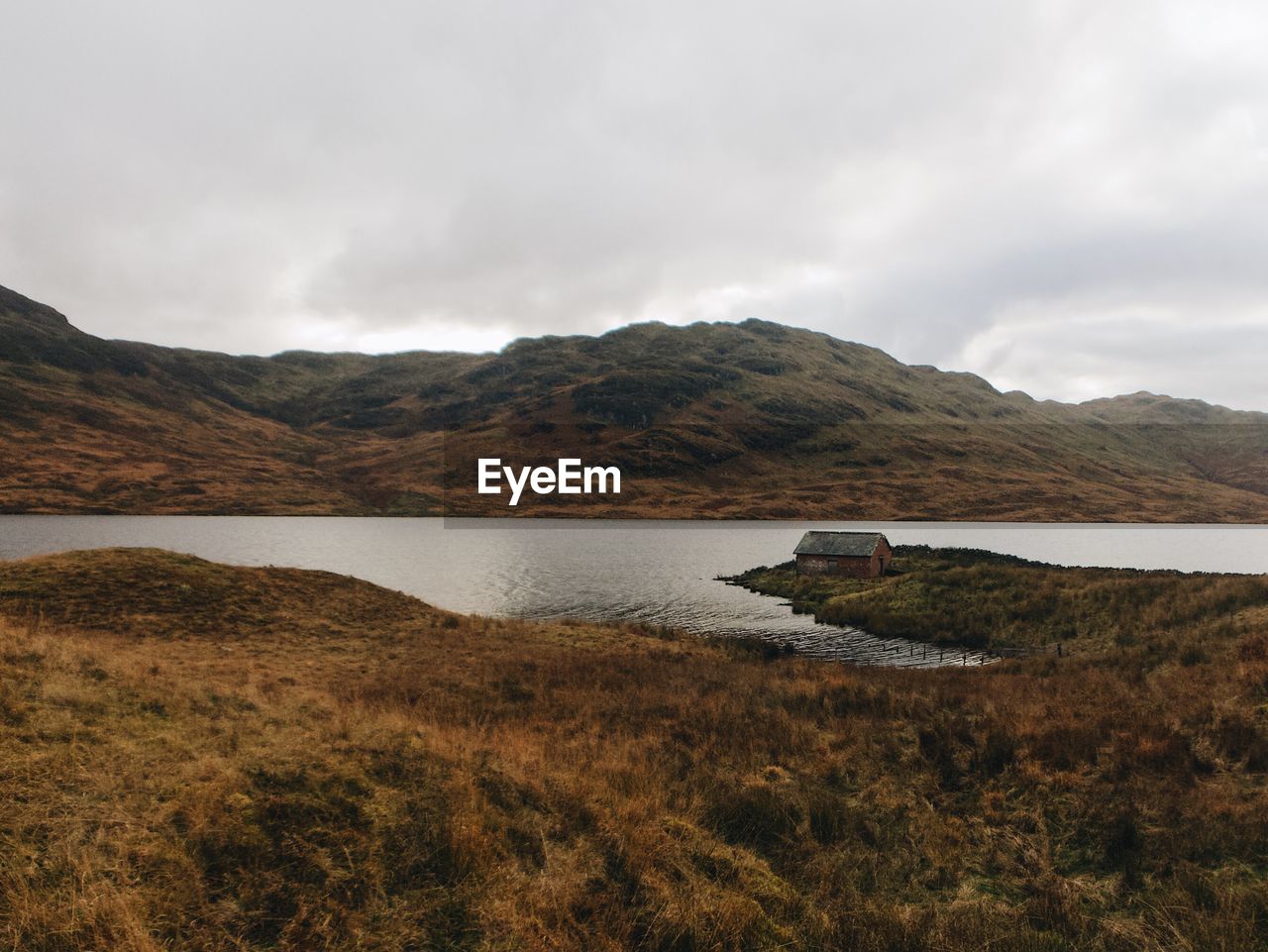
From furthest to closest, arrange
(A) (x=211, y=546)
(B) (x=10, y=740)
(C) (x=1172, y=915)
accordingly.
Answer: (A) (x=211, y=546), (B) (x=10, y=740), (C) (x=1172, y=915)

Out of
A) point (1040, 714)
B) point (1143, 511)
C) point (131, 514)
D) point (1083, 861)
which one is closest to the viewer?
point (1083, 861)

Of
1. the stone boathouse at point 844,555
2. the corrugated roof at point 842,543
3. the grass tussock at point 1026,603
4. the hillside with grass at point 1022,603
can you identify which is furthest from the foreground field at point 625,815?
the corrugated roof at point 842,543

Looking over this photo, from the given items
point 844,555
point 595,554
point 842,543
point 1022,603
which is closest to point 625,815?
point 1022,603

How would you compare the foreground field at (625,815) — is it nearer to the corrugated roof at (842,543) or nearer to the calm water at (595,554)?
the calm water at (595,554)

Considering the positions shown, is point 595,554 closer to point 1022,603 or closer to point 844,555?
point 844,555

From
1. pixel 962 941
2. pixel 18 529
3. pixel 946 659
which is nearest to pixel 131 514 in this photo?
pixel 18 529

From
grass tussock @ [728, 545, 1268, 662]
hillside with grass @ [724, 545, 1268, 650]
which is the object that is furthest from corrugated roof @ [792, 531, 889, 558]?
grass tussock @ [728, 545, 1268, 662]

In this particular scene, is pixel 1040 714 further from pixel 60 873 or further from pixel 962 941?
pixel 60 873

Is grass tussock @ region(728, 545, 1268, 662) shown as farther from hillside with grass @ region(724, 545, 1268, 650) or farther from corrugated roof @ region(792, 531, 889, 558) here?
corrugated roof @ region(792, 531, 889, 558)
